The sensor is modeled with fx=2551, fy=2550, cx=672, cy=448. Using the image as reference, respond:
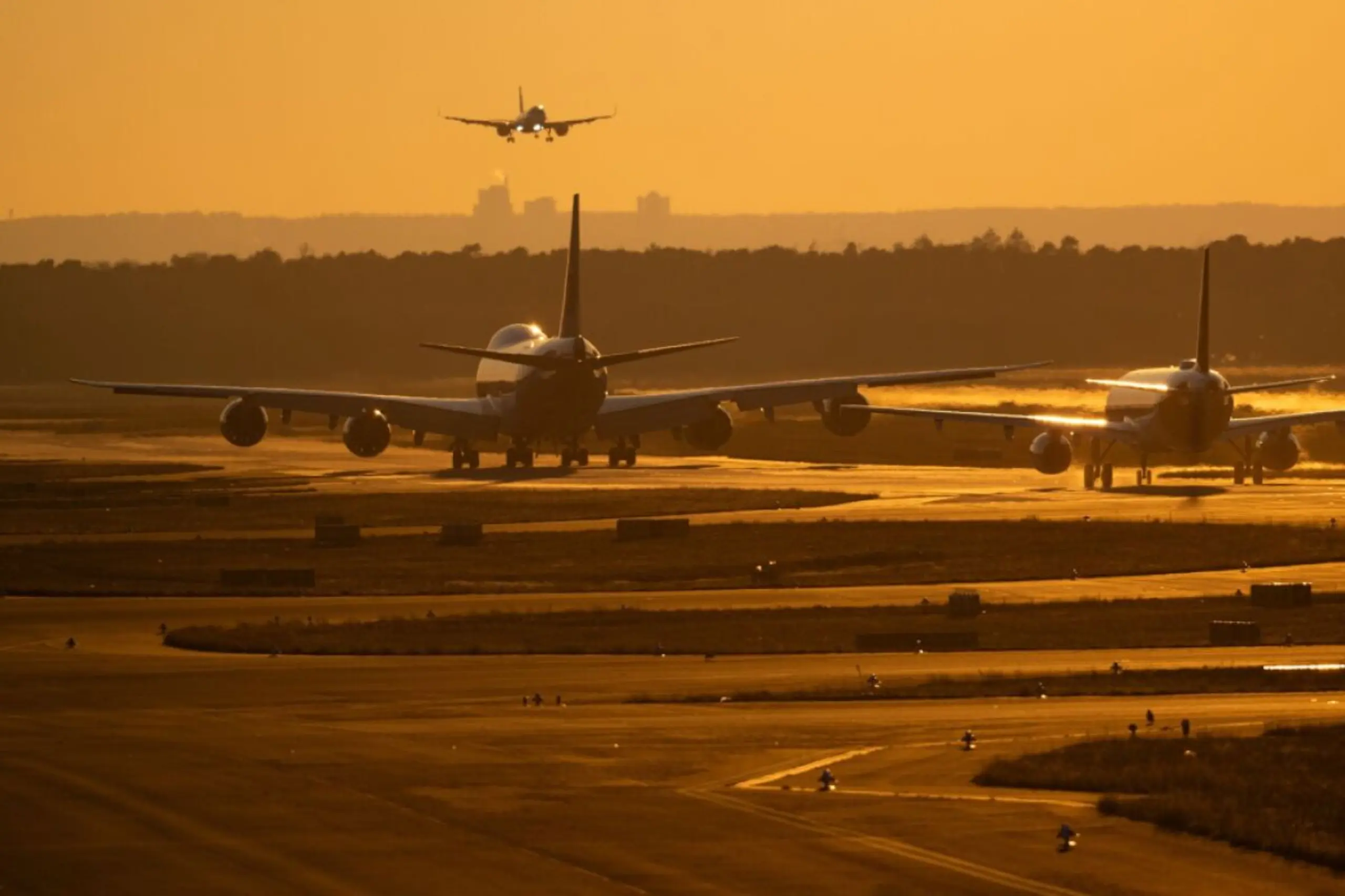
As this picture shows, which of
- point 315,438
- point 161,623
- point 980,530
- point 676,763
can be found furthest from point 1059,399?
point 676,763

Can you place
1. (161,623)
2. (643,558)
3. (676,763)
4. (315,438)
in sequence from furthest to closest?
(315,438) < (643,558) < (161,623) < (676,763)

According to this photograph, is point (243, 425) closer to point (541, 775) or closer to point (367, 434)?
point (367, 434)

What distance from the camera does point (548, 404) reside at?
91.1 metres

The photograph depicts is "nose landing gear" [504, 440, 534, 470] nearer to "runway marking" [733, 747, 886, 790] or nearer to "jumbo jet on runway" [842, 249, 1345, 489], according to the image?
"jumbo jet on runway" [842, 249, 1345, 489]

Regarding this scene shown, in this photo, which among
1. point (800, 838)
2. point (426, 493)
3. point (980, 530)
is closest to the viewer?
point (800, 838)

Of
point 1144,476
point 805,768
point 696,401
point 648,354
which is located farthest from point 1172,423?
point 805,768

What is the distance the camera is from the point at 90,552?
60.8 m

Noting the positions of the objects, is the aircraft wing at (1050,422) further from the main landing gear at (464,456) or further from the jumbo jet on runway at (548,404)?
the main landing gear at (464,456)

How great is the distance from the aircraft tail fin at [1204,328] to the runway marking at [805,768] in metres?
52.7

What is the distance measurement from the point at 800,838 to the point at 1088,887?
10.3 ft

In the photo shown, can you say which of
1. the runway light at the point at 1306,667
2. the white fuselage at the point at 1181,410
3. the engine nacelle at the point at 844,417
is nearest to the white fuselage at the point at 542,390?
the engine nacelle at the point at 844,417

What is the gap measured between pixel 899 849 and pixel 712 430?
73.6m

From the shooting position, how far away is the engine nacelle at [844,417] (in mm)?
94312

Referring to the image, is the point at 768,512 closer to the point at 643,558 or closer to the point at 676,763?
the point at 643,558
